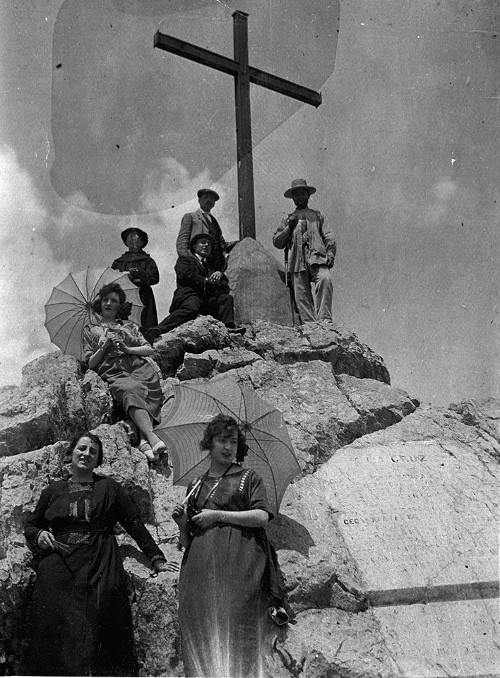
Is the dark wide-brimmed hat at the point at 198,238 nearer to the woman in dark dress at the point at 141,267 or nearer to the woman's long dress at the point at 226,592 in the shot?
the woman in dark dress at the point at 141,267

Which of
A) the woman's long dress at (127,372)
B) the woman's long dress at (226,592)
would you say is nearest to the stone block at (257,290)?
the woman's long dress at (127,372)

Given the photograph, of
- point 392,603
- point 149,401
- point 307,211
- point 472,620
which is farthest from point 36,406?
point 307,211

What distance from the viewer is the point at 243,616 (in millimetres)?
4195

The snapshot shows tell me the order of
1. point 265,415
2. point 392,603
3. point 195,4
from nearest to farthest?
point 392,603 → point 265,415 → point 195,4

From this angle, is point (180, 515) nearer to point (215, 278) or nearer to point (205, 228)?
point (215, 278)

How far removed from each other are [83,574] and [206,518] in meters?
0.78

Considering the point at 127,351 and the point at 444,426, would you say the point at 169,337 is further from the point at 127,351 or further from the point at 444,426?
the point at 444,426

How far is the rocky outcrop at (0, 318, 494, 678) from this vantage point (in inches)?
176

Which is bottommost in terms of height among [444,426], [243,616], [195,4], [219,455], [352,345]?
[243,616]

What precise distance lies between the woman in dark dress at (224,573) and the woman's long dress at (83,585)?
1.35ft

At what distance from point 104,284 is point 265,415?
10.1ft

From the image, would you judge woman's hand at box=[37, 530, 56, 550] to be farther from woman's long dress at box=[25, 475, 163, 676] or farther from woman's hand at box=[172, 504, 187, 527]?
woman's hand at box=[172, 504, 187, 527]

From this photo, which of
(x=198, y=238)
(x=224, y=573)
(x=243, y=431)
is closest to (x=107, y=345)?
(x=243, y=431)

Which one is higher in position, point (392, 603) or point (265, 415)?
point (265, 415)
